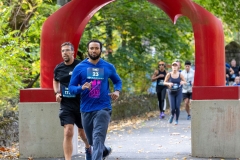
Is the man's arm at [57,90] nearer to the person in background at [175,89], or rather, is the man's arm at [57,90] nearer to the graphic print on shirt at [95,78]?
the graphic print on shirt at [95,78]

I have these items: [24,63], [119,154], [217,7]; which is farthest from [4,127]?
[217,7]

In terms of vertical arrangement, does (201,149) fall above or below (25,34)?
below

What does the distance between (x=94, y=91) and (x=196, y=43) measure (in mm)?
2876

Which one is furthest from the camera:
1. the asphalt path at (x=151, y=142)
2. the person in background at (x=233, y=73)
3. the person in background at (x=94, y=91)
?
the person in background at (x=233, y=73)

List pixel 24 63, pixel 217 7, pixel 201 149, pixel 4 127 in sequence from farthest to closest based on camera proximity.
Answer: pixel 217 7 → pixel 24 63 → pixel 4 127 → pixel 201 149

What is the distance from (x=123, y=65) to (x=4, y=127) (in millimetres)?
8203

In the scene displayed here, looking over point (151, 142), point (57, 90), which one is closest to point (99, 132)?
point (57, 90)

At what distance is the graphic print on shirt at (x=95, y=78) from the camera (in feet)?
29.0

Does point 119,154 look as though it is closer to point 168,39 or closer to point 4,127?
point 4,127

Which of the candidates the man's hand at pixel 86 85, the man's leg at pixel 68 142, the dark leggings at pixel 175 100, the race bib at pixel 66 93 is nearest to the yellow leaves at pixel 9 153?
the man's leg at pixel 68 142

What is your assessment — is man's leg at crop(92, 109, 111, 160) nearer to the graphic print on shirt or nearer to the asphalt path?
the graphic print on shirt

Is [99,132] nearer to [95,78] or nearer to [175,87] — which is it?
[95,78]

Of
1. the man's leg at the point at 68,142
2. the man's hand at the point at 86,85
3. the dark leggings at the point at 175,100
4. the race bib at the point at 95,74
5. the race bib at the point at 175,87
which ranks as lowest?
the man's leg at the point at 68,142

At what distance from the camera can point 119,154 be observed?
11.6 m
